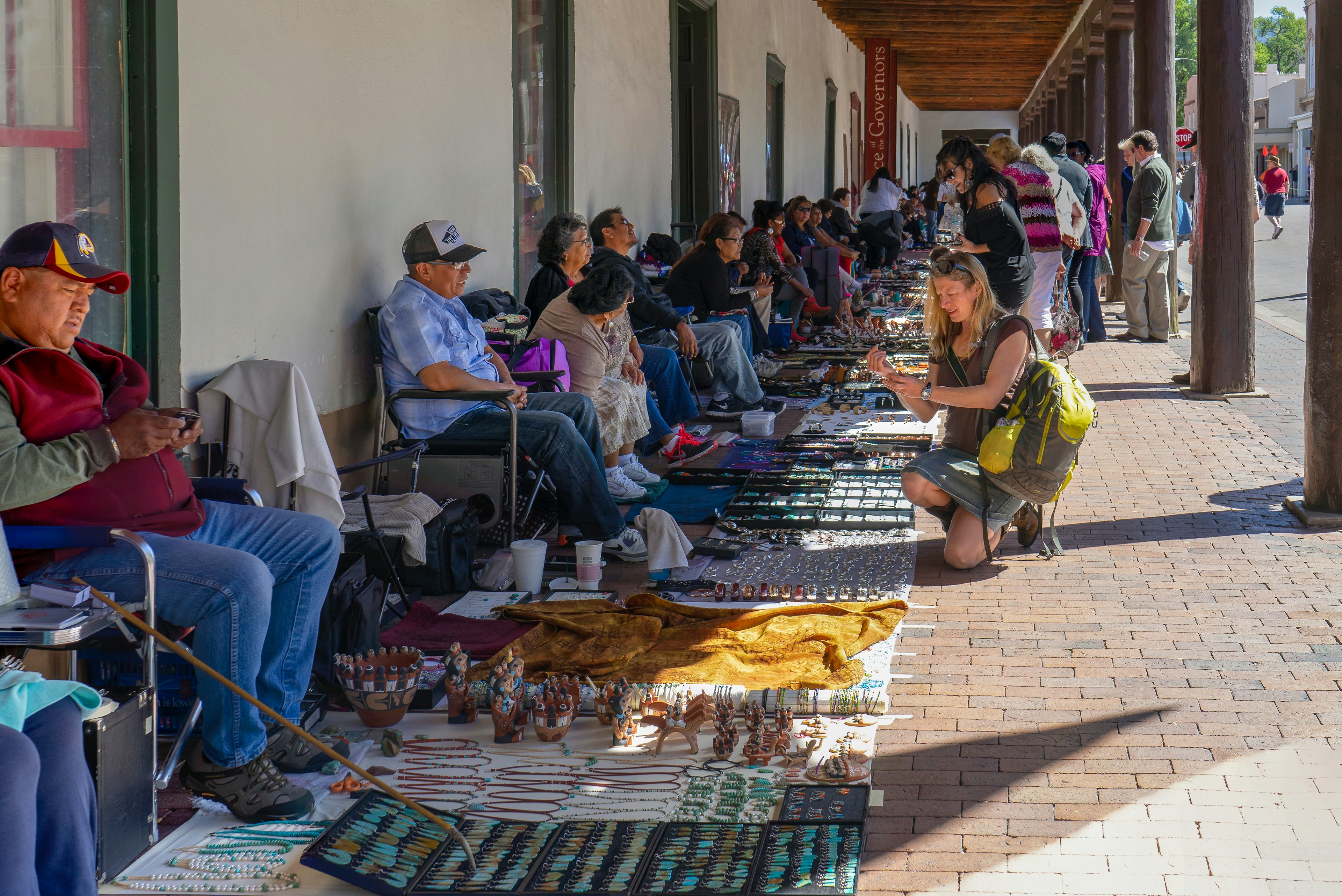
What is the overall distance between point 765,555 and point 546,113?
382 centimetres

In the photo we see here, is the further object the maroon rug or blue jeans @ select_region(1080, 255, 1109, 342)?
blue jeans @ select_region(1080, 255, 1109, 342)

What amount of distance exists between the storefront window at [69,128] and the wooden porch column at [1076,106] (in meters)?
17.4

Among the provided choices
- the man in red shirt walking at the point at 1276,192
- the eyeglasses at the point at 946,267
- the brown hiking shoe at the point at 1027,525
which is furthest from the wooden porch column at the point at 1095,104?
the eyeglasses at the point at 946,267

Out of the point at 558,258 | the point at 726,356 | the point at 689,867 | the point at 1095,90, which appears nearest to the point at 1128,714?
the point at 689,867

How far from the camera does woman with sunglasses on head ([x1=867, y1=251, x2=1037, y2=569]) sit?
475 centimetres

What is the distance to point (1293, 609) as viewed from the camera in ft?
14.1

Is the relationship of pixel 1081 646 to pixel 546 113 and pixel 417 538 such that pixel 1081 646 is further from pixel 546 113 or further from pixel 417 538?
pixel 546 113

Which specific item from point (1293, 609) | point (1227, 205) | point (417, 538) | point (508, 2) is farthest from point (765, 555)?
point (1227, 205)

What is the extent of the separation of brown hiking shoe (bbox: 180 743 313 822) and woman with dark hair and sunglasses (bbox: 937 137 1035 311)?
510cm

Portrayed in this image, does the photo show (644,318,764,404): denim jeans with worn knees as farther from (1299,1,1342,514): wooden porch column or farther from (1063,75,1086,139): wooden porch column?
(1063,75,1086,139): wooden porch column

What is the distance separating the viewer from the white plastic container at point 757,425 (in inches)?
294

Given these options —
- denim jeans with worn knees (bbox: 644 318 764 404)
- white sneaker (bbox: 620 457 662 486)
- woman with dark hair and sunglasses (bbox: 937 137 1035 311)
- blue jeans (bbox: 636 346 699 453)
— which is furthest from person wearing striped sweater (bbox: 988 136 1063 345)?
white sneaker (bbox: 620 457 662 486)

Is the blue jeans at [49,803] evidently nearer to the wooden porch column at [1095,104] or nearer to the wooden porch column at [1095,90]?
the wooden porch column at [1095,104]

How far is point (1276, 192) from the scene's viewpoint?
26234mm
